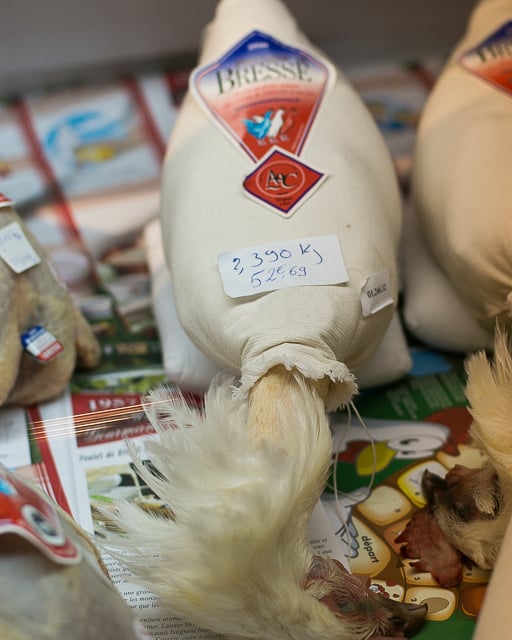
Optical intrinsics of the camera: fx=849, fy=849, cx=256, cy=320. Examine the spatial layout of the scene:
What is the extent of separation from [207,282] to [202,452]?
0.19m

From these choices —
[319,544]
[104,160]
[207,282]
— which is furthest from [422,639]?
[104,160]

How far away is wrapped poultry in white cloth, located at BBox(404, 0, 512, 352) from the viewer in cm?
79

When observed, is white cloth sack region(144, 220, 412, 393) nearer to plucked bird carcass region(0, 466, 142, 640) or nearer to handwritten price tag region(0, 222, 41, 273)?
handwritten price tag region(0, 222, 41, 273)

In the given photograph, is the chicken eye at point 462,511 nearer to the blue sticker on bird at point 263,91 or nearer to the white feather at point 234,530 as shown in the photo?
the white feather at point 234,530

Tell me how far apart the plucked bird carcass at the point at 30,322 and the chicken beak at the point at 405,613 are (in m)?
0.40

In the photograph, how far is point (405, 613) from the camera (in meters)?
0.65

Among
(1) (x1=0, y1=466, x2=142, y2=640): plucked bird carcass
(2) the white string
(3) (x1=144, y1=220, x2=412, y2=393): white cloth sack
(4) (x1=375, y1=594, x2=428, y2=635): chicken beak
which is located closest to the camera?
(1) (x1=0, y1=466, x2=142, y2=640): plucked bird carcass

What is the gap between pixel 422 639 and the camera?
2.16ft

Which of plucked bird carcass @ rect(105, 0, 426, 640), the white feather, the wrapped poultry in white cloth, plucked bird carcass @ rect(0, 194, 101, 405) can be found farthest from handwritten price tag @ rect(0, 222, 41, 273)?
the wrapped poultry in white cloth

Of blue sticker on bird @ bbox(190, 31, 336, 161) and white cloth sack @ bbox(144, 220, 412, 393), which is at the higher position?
blue sticker on bird @ bbox(190, 31, 336, 161)

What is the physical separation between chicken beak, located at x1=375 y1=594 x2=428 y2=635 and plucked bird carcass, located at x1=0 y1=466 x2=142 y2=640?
0.65 ft

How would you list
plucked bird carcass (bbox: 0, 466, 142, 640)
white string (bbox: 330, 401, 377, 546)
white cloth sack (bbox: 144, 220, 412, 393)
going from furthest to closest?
white cloth sack (bbox: 144, 220, 412, 393), white string (bbox: 330, 401, 377, 546), plucked bird carcass (bbox: 0, 466, 142, 640)

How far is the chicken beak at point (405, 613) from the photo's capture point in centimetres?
65

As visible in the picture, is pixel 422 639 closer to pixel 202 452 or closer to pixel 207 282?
pixel 202 452
